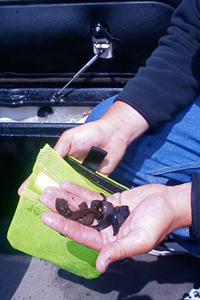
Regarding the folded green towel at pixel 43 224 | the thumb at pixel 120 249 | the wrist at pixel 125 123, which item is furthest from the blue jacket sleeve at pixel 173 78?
the thumb at pixel 120 249

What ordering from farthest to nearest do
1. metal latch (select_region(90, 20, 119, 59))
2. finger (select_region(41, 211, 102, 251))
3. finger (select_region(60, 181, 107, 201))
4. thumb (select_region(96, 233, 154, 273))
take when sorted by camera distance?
metal latch (select_region(90, 20, 119, 59)) < finger (select_region(60, 181, 107, 201)) < finger (select_region(41, 211, 102, 251)) < thumb (select_region(96, 233, 154, 273))

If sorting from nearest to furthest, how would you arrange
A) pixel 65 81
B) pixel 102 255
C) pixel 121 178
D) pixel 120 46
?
pixel 102 255 → pixel 121 178 → pixel 120 46 → pixel 65 81

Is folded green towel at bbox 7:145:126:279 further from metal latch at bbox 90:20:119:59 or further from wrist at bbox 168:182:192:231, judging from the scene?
metal latch at bbox 90:20:119:59

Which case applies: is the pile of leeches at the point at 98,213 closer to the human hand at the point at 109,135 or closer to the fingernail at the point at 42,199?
the fingernail at the point at 42,199

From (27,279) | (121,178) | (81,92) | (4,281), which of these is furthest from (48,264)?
(81,92)

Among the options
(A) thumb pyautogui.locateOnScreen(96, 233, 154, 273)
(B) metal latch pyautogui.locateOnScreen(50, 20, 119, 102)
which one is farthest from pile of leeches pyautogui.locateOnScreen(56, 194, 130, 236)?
(B) metal latch pyautogui.locateOnScreen(50, 20, 119, 102)

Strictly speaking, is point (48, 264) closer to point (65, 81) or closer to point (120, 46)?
point (65, 81)
